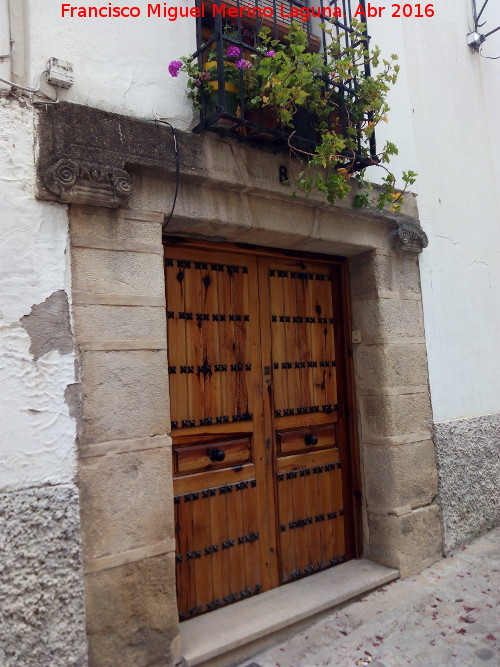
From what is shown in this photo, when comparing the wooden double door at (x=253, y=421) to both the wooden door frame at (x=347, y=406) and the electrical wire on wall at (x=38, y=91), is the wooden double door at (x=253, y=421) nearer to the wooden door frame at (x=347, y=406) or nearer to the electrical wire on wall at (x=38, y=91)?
the wooden door frame at (x=347, y=406)

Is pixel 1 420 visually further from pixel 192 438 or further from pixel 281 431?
pixel 281 431

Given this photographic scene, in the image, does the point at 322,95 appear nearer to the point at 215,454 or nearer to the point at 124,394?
the point at 124,394

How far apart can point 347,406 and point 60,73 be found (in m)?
2.77

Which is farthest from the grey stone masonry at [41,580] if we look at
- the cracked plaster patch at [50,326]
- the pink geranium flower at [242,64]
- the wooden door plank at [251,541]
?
the pink geranium flower at [242,64]

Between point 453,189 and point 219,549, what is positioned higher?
point 453,189

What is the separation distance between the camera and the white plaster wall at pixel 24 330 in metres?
2.32

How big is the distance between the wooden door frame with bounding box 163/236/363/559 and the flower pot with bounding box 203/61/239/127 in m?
1.06

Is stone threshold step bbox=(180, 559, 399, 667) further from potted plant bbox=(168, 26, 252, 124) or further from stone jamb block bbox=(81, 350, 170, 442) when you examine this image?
potted plant bbox=(168, 26, 252, 124)

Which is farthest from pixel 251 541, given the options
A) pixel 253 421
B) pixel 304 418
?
pixel 304 418

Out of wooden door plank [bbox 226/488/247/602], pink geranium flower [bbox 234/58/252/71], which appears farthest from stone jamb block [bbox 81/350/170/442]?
pink geranium flower [bbox 234/58/252/71]

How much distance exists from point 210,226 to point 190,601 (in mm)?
2116

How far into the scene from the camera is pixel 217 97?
114 inches

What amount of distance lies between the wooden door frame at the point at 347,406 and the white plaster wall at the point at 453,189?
0.63 m

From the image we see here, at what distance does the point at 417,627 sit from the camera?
122 inches
